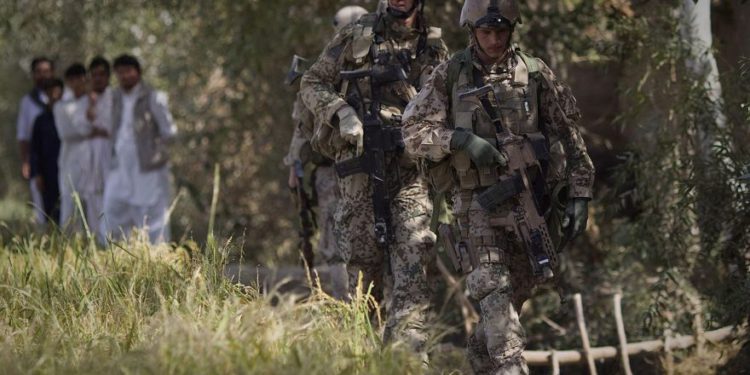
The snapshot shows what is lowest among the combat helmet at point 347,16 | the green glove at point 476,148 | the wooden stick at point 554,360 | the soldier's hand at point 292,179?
the wooden stick at point 554,360

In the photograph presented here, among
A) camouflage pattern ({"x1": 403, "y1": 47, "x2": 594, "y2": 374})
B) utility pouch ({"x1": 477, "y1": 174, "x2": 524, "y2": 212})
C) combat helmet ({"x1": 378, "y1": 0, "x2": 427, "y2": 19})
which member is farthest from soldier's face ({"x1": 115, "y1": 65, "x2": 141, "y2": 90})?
utility pouch ({"x1": 477, "y1": 174, "x2": 524, "y2": 212})

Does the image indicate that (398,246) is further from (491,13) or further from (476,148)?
(491,13)

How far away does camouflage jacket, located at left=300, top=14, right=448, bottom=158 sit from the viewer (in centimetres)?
768

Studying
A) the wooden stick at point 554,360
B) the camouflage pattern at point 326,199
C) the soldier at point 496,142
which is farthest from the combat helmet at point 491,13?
the camouflage pattern at point 326,199

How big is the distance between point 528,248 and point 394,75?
1.54 metres

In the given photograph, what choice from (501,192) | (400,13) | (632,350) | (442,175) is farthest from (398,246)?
(632,350)

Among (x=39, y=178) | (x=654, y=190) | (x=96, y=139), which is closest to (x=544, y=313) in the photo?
(x=654, y=190)

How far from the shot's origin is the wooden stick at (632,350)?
8.05 meters

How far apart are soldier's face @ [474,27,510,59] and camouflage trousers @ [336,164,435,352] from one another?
3.99 feet

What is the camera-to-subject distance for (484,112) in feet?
21.8

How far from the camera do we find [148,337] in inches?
229

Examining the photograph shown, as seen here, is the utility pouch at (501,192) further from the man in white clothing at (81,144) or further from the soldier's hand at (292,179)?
the man in white clothing at (81,144)

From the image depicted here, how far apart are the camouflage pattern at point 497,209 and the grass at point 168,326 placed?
2.10ft

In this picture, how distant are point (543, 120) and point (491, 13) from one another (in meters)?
0.61
